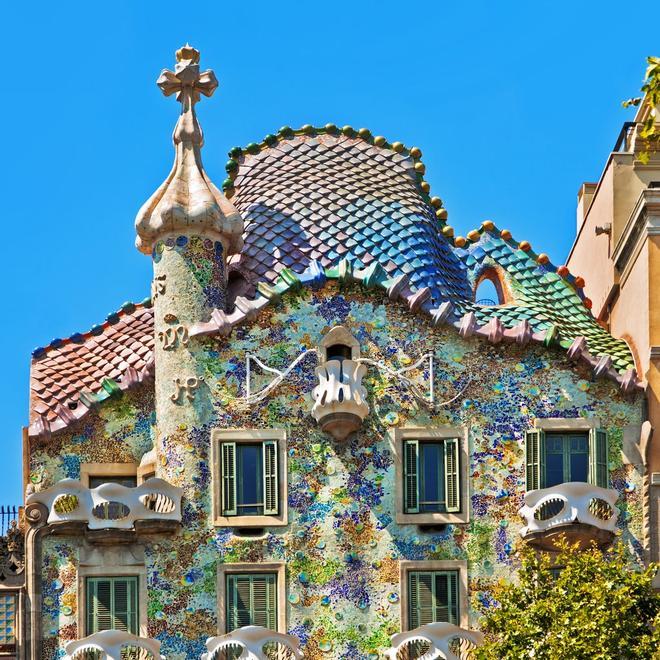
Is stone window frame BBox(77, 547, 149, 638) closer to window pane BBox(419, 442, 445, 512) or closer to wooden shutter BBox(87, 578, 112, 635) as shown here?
wooden shutter BBox(87, 578, 112, 635)

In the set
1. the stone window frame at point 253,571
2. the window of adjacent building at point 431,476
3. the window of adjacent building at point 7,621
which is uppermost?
the window of adjacent building at point 431,476

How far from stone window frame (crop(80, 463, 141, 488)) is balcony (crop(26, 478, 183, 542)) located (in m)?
1.23

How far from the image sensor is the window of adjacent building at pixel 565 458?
46.2 meters

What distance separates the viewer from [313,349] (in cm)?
4678

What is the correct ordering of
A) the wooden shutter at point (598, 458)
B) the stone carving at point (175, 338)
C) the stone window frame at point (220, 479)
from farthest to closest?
the stone carving at point (175, 338) < the wooden shutter at point (598, 458) < the stone window frame at point (220, 479)

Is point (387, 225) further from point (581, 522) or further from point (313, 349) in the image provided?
point (581, 522)

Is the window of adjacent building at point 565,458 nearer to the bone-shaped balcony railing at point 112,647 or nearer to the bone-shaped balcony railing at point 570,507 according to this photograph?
the bone-shaped balcony railing at point 570,507

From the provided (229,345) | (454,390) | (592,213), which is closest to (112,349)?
(229,345)

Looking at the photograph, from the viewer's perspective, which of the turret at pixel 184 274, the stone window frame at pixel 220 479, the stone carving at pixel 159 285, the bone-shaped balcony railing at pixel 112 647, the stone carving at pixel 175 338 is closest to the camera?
the bone-shaped balcony railing at pixel 112 647

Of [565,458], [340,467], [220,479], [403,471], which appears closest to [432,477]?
[403,471]

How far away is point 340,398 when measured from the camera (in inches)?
1813

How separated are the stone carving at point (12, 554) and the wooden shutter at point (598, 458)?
9.60 m

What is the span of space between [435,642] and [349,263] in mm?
6933

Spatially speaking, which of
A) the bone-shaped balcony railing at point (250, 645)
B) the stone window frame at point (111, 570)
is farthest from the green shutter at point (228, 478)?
the bone-shaped balcony railing at point (250, 645)
